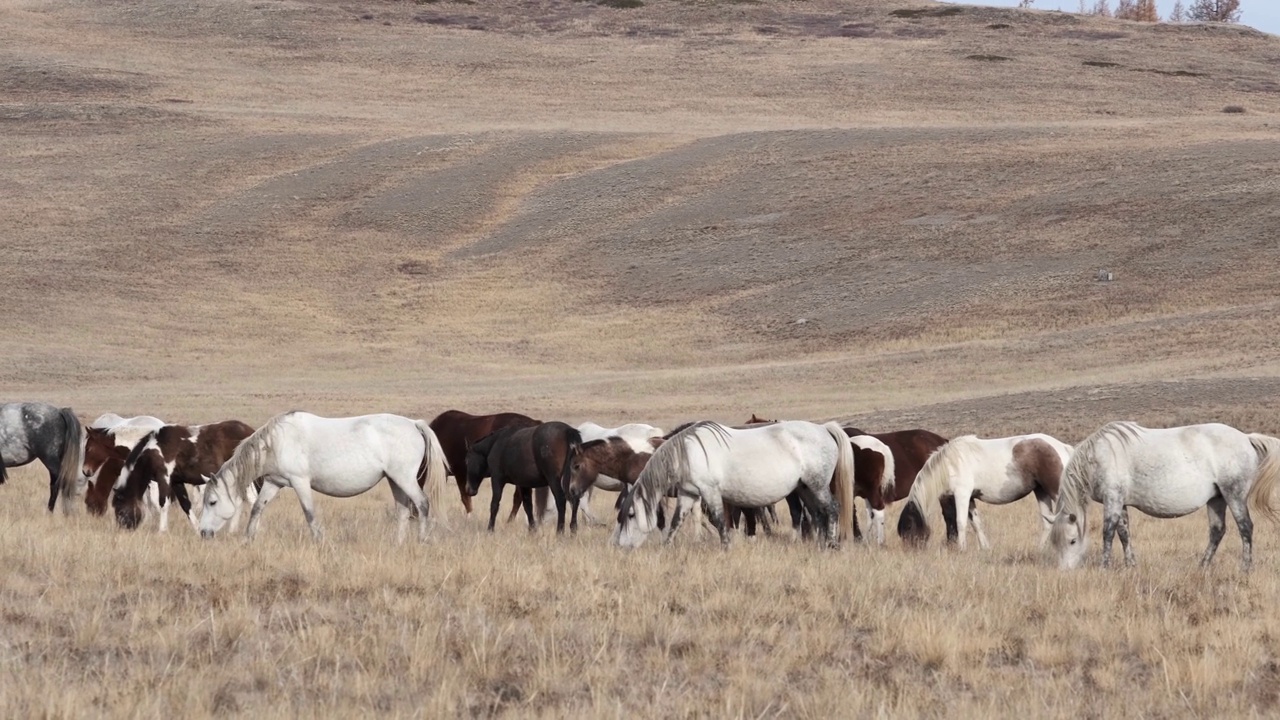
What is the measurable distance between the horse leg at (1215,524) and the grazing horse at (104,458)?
9.62m

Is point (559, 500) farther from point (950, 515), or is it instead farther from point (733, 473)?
point (950, 515)

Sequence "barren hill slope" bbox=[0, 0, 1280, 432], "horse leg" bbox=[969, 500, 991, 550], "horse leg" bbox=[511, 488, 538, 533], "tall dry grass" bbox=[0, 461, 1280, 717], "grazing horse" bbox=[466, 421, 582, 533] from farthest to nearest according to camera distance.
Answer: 1. "barren hill slope" bbox=[0, 0, 1280, 432]
2. "horse leg" bbox=[511, 488, 538, 533]
3. "grazing horse" bbox=[466, 421, 582, 533]
4. "horse leg" bbox=[969, 500, 991, 550]
5. "tall dry grass" bbox=[0, 461, 1280, 717]

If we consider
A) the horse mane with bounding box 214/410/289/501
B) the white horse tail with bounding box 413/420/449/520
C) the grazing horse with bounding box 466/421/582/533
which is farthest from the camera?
the grazing horse with bounding box 466/421/582/533

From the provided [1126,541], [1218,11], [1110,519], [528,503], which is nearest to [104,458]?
[528,503]

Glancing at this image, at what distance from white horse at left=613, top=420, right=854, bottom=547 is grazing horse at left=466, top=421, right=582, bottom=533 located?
1.67 m

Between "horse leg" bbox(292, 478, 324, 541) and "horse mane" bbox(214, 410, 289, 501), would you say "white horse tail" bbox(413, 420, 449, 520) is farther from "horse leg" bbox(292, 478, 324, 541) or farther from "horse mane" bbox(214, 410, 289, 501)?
"horse mane" bbox(214, 410, 289, 501)

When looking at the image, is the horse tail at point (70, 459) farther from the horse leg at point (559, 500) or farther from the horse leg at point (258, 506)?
the horse leg at point (559, 500)

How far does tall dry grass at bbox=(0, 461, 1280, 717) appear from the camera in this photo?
704 cm

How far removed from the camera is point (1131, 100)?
8731 cm

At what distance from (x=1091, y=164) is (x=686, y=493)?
54.4m

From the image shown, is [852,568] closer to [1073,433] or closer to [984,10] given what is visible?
[1073,433]

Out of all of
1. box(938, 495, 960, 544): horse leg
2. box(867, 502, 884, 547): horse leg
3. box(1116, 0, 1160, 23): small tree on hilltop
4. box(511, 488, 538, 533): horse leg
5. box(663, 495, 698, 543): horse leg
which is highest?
box(1116, 0, 1160, 23): small tree on hilltop

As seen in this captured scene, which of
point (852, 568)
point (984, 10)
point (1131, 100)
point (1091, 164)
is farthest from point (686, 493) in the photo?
point (984, 10)

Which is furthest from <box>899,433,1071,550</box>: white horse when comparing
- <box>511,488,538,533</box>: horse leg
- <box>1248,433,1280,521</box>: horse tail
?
<box>511,488,538,533</box>: horse leg
